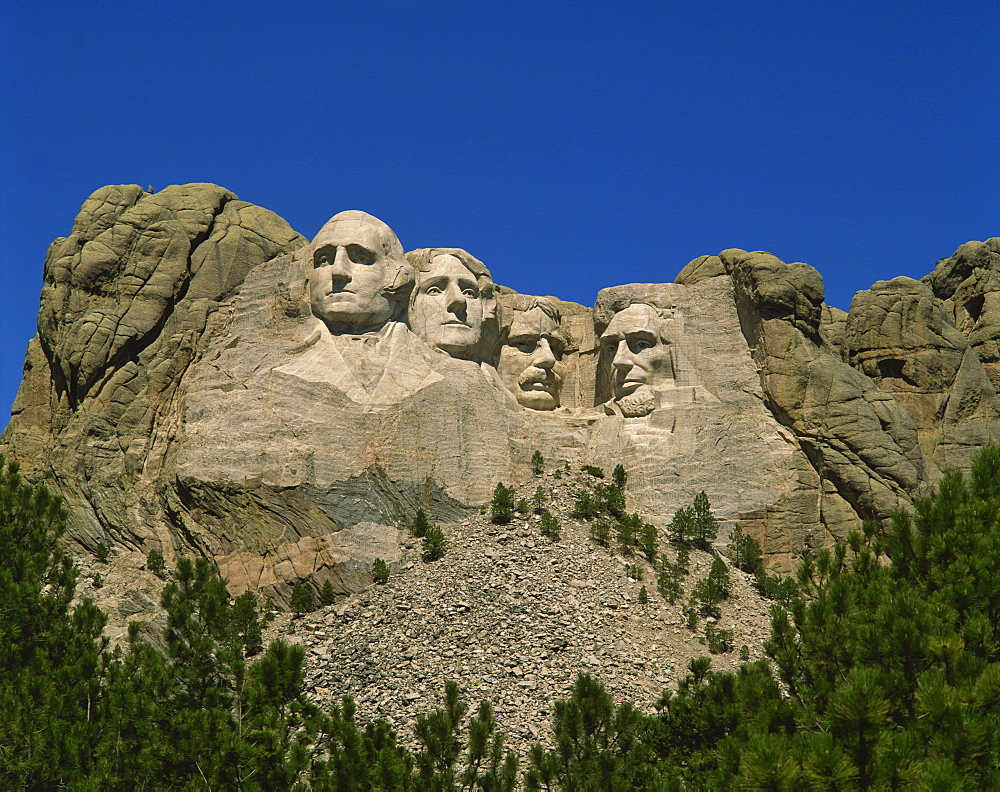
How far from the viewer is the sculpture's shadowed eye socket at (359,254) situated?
35.3 m

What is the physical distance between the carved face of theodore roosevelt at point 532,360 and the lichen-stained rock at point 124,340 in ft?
17.9

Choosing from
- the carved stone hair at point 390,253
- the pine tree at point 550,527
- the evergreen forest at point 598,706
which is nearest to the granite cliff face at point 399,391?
the carved stone hair at point 390,253

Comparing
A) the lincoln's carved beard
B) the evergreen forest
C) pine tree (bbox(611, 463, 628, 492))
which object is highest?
the lincoln's carved beard

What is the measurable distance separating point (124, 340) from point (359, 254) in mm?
5431

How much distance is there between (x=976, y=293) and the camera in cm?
3984

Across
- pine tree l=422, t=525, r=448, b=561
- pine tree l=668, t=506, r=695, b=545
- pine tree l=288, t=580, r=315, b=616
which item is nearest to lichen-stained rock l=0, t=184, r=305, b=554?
pine tree l=288, t=580, r=315, b=616

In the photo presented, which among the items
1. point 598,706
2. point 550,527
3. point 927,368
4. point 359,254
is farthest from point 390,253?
point 598,706

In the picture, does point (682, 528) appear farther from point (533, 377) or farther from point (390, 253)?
point (390, 253)

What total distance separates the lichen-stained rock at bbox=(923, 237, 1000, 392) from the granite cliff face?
1.50 metres

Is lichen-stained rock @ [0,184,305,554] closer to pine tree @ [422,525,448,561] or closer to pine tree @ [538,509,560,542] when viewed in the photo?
pine tree @ [422,525,448,561]

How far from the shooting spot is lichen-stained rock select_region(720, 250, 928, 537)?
34031 millimetres

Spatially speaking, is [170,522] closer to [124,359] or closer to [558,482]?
[124,359]

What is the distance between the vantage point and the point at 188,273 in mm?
36281

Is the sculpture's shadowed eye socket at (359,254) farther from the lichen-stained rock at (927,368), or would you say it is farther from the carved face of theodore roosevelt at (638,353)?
the lichen-stained rock at (927,368)
